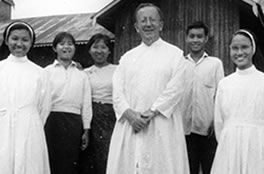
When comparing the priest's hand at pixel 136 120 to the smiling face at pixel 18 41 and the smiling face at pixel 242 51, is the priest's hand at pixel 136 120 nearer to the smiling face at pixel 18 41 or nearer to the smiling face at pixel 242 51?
the smiling face at pixel 242 51

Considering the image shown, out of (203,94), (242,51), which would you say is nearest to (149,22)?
(242,51)

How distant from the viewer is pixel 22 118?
4.90 m

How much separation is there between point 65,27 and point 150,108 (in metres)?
11.2

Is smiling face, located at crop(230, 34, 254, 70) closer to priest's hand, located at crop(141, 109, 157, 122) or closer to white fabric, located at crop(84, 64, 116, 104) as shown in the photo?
priest's hand, located at crop(141, 109, 157, 122)

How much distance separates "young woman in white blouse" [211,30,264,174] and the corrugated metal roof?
7.17 m

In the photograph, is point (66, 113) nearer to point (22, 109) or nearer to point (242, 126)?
point (22, 109)

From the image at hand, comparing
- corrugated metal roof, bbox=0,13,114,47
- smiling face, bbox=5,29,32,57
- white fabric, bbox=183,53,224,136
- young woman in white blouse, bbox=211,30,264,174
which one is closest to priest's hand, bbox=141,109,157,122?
young woman in white blouse, bbox=211,30,264,174

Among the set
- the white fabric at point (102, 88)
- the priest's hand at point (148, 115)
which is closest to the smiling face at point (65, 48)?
the white fabric at point (102, 88)

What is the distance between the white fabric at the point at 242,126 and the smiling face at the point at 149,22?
980mm

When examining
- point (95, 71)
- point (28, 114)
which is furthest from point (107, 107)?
point (28, 114)

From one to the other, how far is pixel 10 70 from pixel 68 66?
1.02 metres

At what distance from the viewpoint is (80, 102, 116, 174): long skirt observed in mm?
6035

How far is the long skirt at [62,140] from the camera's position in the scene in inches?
225

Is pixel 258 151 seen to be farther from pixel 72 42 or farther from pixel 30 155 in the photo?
pixel 72 42
